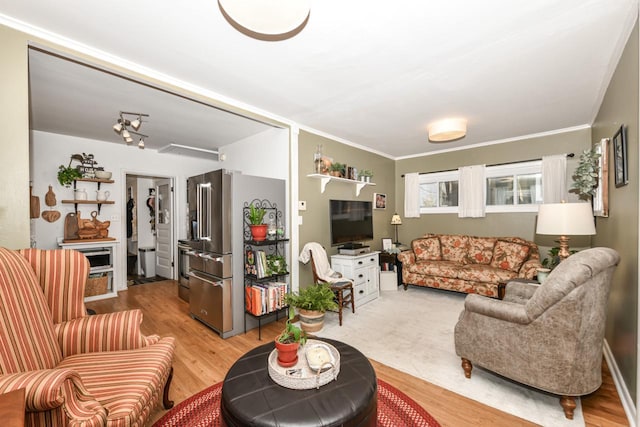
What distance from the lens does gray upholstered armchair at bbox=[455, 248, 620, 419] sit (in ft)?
5.51

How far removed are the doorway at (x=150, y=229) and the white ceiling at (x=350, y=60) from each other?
2.16 metres

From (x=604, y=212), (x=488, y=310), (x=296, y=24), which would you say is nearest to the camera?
(x=296, y=24)

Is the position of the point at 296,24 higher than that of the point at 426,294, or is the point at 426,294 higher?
the point at 296,24

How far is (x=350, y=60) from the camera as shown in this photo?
87.4 inches

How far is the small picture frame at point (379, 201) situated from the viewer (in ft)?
17.3

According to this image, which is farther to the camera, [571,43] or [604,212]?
[604,212]

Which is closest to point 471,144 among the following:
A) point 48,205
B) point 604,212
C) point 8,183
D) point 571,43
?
point 604,212

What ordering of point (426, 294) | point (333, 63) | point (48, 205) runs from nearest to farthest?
point (333, 63), point (48, 205), point (426, 294)

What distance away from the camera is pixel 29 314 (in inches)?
56.0

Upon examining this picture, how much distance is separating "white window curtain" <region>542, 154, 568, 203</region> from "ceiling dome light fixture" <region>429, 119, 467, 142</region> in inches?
65.8

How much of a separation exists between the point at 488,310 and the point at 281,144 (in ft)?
9.89

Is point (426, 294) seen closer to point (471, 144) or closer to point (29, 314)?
point (471, 144)

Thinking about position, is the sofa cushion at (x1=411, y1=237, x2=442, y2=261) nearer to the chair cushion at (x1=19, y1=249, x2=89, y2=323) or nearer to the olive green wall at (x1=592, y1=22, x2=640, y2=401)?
the olive green wall at (x1=592, y1=22, x2=640, y2=401)

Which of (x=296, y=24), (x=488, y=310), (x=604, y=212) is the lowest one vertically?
(x=488, y=310)
